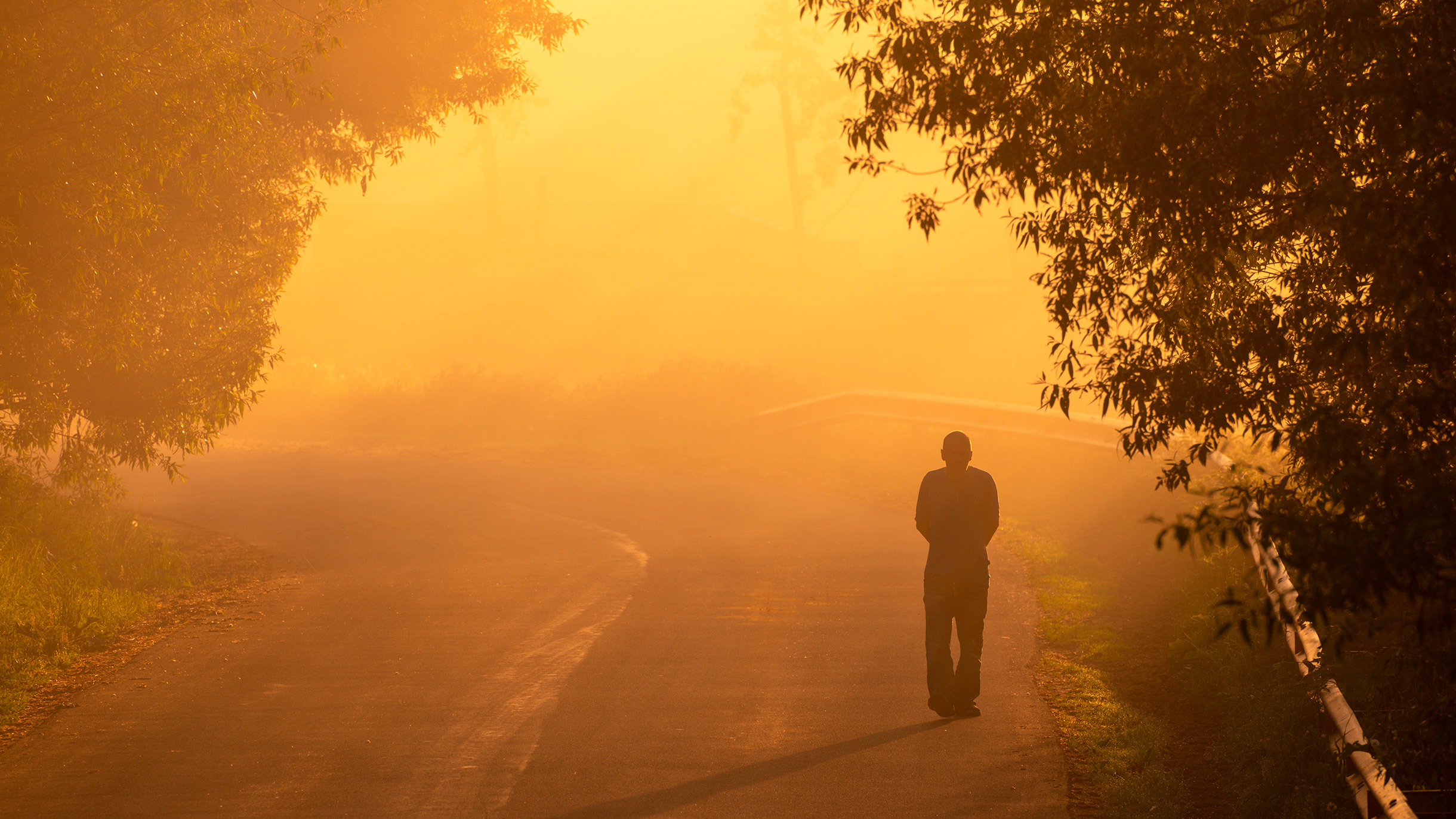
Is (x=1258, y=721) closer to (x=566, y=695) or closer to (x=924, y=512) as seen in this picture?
(x=924, y=512)

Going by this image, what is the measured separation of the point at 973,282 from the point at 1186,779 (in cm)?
4124

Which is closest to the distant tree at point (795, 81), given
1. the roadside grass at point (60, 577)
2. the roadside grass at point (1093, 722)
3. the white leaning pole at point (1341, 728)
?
the roadside grass at point (60, 577)

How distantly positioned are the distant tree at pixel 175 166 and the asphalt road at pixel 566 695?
2.63m

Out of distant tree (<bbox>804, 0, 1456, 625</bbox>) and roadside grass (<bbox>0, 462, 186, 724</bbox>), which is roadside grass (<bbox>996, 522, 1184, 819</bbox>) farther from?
roadside grass (<bbox>0, 462, 186, 724</bbox>)

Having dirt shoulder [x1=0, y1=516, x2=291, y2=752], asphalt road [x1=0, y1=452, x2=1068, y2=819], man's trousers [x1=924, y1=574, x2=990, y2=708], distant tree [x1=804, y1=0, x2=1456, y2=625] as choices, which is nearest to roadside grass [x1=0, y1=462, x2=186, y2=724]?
dirt shoulder [x1=0, y1=516, x2=291, y2=752]

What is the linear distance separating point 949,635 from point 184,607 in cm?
781

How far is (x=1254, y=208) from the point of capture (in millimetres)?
5270

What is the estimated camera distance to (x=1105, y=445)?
16.5 metres

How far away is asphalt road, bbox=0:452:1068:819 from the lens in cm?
647

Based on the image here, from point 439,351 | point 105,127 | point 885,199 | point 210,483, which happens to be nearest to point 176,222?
point 105,127

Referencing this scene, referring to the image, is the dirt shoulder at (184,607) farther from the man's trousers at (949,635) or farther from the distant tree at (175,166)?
the man's trousers at (949,635)

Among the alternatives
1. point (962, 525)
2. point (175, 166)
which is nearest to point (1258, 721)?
point (962, 525)

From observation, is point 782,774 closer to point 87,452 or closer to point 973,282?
point 87,452

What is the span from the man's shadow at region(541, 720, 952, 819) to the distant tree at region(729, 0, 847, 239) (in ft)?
120
